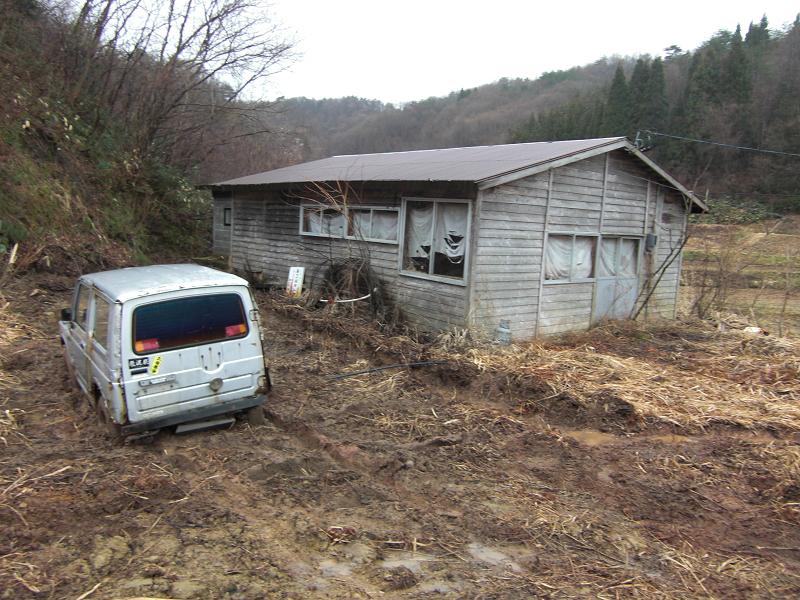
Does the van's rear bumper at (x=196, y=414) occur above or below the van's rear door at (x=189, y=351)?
below

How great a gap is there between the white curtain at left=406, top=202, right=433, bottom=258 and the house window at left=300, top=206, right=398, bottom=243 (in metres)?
0.39

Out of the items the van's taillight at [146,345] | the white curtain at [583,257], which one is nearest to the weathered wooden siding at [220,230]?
the white curtain at [583,257]

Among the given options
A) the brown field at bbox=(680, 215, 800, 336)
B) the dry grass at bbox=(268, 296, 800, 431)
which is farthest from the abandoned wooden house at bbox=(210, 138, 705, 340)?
the brown field at bbox=(680, 215, 800, 336)

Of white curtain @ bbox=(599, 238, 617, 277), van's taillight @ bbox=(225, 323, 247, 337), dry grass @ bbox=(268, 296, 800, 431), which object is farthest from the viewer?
white curtain @ bbox=(599, 238, 617, 277)

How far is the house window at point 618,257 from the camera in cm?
1225

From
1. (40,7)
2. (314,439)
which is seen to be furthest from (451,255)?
(40,7)

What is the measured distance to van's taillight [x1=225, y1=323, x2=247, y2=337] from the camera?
5.81 metres

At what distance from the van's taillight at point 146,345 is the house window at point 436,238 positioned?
5.92 m

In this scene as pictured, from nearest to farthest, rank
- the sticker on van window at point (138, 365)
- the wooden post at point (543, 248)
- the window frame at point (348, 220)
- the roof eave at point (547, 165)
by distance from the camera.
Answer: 1. the sticker on van window at point (138, 365)
2. the roof eave at point (547, 165)
3. the wooden post at point (543, 248)
4. the window frame at point (348, 220)

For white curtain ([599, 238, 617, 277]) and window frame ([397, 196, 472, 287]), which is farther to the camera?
white curtain ([599, 238, 617, 277])

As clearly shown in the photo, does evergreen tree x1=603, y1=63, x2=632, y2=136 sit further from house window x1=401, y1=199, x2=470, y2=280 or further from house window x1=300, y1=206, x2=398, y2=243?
house window x1=401, y1=199, x2=470, y2=280

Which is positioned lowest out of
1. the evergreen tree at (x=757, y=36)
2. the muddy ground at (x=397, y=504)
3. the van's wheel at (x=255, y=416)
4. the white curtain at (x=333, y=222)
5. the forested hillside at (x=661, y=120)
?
the muddy ground at (x=397, y=504)

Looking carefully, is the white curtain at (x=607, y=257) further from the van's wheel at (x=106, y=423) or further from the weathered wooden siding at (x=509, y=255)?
the van's wheel at (x=106, y=423)

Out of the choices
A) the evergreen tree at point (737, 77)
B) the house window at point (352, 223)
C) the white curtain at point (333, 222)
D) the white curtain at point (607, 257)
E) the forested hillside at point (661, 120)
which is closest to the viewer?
the house window at point (352, 223)
